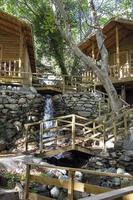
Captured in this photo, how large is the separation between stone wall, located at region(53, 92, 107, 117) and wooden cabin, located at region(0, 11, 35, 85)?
6.46 ft

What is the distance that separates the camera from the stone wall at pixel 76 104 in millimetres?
18609

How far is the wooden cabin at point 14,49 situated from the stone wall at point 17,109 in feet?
2.20

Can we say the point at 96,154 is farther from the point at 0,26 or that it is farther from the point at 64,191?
the point at 0,26

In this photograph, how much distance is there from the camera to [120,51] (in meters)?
23.6

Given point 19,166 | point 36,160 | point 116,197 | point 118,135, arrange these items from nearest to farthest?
point 116,197
point 19,166
point 36,160
point 118,135

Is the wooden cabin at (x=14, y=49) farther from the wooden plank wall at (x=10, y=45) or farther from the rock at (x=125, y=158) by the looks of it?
the rock at (x=125, y=158)

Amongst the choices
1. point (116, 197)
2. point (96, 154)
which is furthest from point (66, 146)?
point (116, 197)

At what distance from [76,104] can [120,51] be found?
6.74 m

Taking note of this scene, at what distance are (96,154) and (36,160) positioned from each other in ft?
7.14

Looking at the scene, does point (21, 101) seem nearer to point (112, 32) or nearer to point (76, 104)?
point (76, 104)

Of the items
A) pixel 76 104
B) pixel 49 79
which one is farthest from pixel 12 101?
pixel 49 79

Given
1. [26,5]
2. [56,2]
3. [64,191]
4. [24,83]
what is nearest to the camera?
[64,191]

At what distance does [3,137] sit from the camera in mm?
15680

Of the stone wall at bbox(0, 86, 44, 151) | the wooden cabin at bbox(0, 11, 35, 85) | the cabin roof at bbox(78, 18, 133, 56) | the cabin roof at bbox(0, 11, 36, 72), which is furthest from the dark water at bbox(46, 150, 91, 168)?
the cabin roof at bbox(78, 18, 133, 56)
